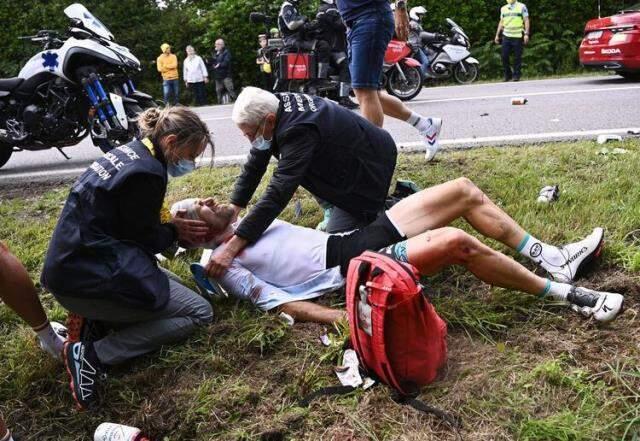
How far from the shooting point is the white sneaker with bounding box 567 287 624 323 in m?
2.51

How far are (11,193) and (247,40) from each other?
12439mm

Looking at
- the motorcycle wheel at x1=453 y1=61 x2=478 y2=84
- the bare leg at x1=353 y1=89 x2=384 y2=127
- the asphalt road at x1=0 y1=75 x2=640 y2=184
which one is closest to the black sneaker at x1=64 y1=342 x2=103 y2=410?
the bare leg at x1=353 y1=89 x2=384 y2=127

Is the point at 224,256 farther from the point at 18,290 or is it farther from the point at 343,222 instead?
the point at 18,290

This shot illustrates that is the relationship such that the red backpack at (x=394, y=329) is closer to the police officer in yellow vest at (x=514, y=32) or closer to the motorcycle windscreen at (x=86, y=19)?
the motorcycle windscreen at (x=86, y=19)

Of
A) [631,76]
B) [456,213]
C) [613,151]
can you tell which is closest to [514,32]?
[631,76]

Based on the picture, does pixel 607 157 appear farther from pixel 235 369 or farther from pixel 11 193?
pixel 11 193

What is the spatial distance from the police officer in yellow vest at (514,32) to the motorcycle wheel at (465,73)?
2.18 feet

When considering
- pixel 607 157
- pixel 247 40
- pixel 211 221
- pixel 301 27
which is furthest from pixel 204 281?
pixel 247 40

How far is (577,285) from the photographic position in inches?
112

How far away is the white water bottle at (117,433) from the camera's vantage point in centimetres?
225

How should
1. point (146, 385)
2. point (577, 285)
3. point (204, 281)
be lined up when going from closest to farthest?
point (146, 385)
point (577, 285)
point (204, 281)

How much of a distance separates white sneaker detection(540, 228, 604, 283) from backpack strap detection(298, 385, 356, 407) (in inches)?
45.6

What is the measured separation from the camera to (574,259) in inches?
114

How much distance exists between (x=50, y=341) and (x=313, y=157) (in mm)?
1480
